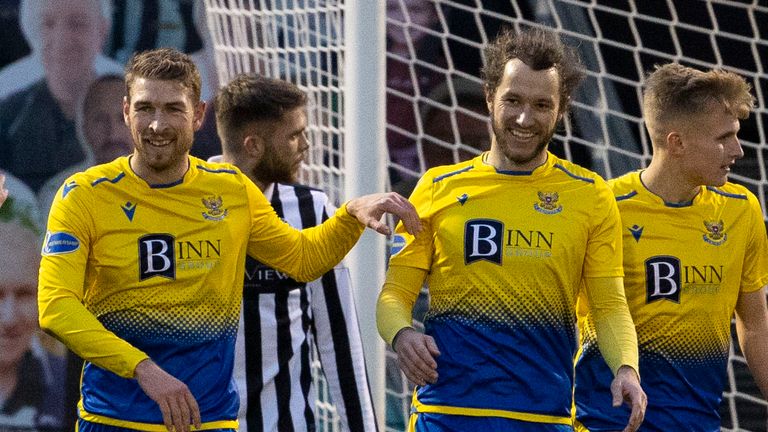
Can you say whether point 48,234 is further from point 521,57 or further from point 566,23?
point 566,23

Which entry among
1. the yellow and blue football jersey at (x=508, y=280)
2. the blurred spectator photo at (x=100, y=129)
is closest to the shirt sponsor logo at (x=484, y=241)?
the yellow and blue football jersey at (x=508, y=280)

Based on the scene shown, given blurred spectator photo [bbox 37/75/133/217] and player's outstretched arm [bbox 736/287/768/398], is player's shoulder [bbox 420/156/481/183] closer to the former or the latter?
player's outstretched arm [bbox 736/287/768/398]

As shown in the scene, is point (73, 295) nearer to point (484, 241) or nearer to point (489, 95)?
point (484, 241)

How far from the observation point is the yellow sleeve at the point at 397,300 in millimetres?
3598

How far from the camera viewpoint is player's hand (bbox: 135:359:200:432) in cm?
345

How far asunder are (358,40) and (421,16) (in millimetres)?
1830

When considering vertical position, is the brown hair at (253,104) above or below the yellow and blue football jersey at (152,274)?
above

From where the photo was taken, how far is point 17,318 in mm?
6855

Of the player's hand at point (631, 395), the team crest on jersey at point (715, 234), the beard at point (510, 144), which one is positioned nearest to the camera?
the player's hand at point (631, 395)

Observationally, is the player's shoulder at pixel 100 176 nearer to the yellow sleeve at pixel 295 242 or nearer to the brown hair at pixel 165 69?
the brown hair at pixel 165 69

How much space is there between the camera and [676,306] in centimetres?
402

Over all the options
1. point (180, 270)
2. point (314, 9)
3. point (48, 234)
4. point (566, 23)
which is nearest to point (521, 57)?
point (180, 270)

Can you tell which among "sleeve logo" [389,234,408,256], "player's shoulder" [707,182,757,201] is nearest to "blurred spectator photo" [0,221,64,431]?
"sleeve logo" [389,234,408,256]

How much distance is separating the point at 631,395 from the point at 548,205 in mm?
561
